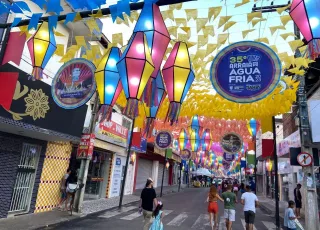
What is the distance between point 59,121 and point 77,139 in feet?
5.02

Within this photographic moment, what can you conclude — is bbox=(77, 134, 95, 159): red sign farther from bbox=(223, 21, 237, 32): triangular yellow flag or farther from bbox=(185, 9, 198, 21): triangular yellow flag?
bbox=(223, 21, 237, 32): triangular yellow flag

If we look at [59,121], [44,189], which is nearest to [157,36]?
[59,121]

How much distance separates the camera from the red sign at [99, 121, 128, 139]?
17.0m

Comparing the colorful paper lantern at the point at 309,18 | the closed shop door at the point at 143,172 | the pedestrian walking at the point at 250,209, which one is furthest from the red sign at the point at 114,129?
the colorful paper lantern at the point at 309,18

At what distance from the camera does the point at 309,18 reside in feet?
12.1

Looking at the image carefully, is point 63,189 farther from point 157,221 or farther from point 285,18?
point 285,18

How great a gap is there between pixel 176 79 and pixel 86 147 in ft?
29.3

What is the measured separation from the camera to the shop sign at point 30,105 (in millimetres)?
7387

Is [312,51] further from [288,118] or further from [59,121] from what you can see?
[288,118]

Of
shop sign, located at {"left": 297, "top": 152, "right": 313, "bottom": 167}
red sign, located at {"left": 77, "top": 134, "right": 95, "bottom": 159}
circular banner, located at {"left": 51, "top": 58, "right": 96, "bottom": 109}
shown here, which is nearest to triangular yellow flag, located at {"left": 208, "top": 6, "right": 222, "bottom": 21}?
circular banner, located at {"left": 51, "top": 58, "right": 96, "bottom": 109}

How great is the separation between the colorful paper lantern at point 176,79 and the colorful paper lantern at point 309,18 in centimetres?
181

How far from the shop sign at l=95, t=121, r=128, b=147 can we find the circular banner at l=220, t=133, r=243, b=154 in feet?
25.5

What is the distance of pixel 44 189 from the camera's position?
40.8 ft

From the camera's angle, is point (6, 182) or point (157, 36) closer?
point (157, 36)
